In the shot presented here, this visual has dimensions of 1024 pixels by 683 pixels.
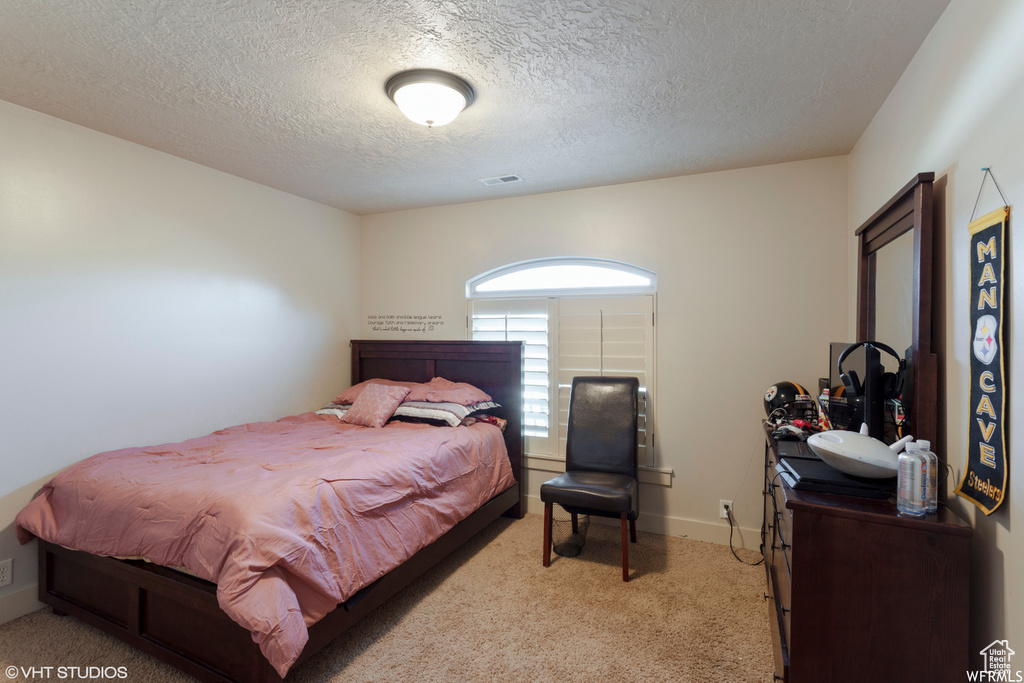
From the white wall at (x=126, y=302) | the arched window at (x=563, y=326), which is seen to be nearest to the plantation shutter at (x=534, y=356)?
the arched window at (x=563, y=326)

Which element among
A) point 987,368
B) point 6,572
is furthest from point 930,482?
point 6,572

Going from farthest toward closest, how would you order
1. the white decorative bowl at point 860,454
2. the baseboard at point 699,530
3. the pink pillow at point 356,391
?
the pink pillow at point 356,391 < the baseboard at point 699,530 < the white decorative bowl at point 860,454

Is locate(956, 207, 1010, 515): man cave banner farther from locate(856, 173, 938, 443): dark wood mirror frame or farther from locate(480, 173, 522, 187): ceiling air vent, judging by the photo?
locate(480, 173, 522, 187): ceiling air vent

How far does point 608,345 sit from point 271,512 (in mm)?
2486

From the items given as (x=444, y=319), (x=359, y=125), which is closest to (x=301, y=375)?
(x=444, y=319)

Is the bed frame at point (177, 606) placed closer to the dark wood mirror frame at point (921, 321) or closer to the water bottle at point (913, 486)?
the water bottle at point (913, 486)

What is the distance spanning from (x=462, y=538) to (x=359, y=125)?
247cm

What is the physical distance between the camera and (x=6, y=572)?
2373 millimetres

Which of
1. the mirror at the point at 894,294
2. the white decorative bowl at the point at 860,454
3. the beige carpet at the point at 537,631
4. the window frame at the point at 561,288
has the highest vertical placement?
the window frame at the point at 561,288

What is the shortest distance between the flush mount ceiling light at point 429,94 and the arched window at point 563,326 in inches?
68.2

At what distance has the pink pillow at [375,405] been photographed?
11.3 ft

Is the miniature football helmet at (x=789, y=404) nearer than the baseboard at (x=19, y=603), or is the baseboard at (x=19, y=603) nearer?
the baseboard at (x=19, y=603)

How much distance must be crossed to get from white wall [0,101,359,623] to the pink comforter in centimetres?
24

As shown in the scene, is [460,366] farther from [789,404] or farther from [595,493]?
[789,404]
